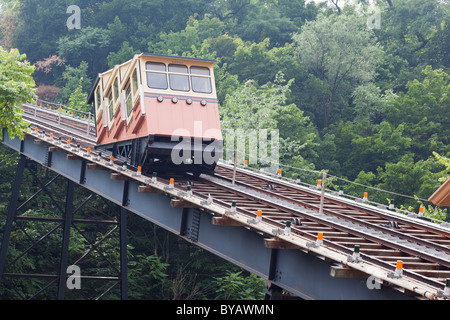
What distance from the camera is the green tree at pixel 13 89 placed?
47.9ft

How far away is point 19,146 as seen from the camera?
83.7ft

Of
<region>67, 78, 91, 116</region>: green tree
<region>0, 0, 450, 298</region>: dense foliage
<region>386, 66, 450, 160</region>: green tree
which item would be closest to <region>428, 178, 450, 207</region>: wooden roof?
<region>0, 0, 450, 298</region>: dense foliage

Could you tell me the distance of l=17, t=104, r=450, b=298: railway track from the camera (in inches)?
408

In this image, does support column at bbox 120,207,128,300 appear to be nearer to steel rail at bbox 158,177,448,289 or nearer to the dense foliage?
steel rail at bbox 158,177,448,289

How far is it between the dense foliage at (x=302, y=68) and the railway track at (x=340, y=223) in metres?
15.9

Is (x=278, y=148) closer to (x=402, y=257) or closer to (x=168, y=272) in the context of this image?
(x=168, y=272)

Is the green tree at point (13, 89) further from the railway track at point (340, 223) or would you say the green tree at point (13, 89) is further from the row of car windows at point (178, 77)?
the railway track at point (340, 223)

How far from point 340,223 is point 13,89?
765cm

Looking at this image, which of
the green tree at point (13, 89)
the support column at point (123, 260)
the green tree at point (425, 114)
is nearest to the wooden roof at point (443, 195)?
the green tree at point (13, 89)

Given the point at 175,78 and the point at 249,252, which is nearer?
the point at 249,252

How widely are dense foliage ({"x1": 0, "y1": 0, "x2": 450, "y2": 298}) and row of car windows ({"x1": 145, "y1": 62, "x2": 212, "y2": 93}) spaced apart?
627 inches

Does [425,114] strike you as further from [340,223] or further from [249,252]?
[249,252]

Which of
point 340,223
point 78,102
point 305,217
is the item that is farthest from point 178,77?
point 78,102

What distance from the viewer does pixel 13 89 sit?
1446cm
